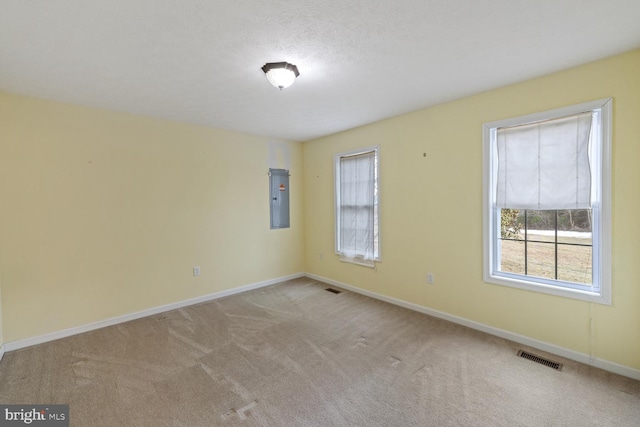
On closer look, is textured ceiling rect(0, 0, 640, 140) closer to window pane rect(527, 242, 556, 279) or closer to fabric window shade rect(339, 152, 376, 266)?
fabric window shade rect(339, 152, 376, 266)

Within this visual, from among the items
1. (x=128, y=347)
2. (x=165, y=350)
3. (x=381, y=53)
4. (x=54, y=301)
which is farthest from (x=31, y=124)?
(x=381, y=53)

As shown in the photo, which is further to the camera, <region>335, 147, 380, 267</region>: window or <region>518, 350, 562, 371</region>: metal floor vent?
<region>335, 147, 380, 267</region>: window

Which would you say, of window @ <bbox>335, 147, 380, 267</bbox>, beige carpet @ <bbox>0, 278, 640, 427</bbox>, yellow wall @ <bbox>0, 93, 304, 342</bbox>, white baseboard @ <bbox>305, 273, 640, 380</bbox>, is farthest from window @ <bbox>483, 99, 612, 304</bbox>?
yellow wall @ <bbox>0, 93, 304, 342</bbox>

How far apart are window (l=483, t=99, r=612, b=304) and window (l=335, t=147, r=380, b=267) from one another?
1.49 metres

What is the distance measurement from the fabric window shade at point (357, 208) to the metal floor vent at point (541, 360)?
198 centimetres

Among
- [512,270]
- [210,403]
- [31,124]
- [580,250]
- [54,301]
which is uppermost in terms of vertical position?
[31,124]

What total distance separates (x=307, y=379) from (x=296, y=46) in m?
2.54

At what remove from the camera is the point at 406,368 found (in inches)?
92.0

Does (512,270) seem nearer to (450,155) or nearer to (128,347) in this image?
(450,155)

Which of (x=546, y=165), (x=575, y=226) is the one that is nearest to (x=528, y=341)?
(x=575, y=226)

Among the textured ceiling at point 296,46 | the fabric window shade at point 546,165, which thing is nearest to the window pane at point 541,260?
the fabric window shade at point 546,165

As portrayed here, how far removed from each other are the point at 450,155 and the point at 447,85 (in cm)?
79

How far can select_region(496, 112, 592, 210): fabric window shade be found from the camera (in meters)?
2.39

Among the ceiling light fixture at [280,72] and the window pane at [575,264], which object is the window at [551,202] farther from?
the ceiling light fixture at [280,72]
